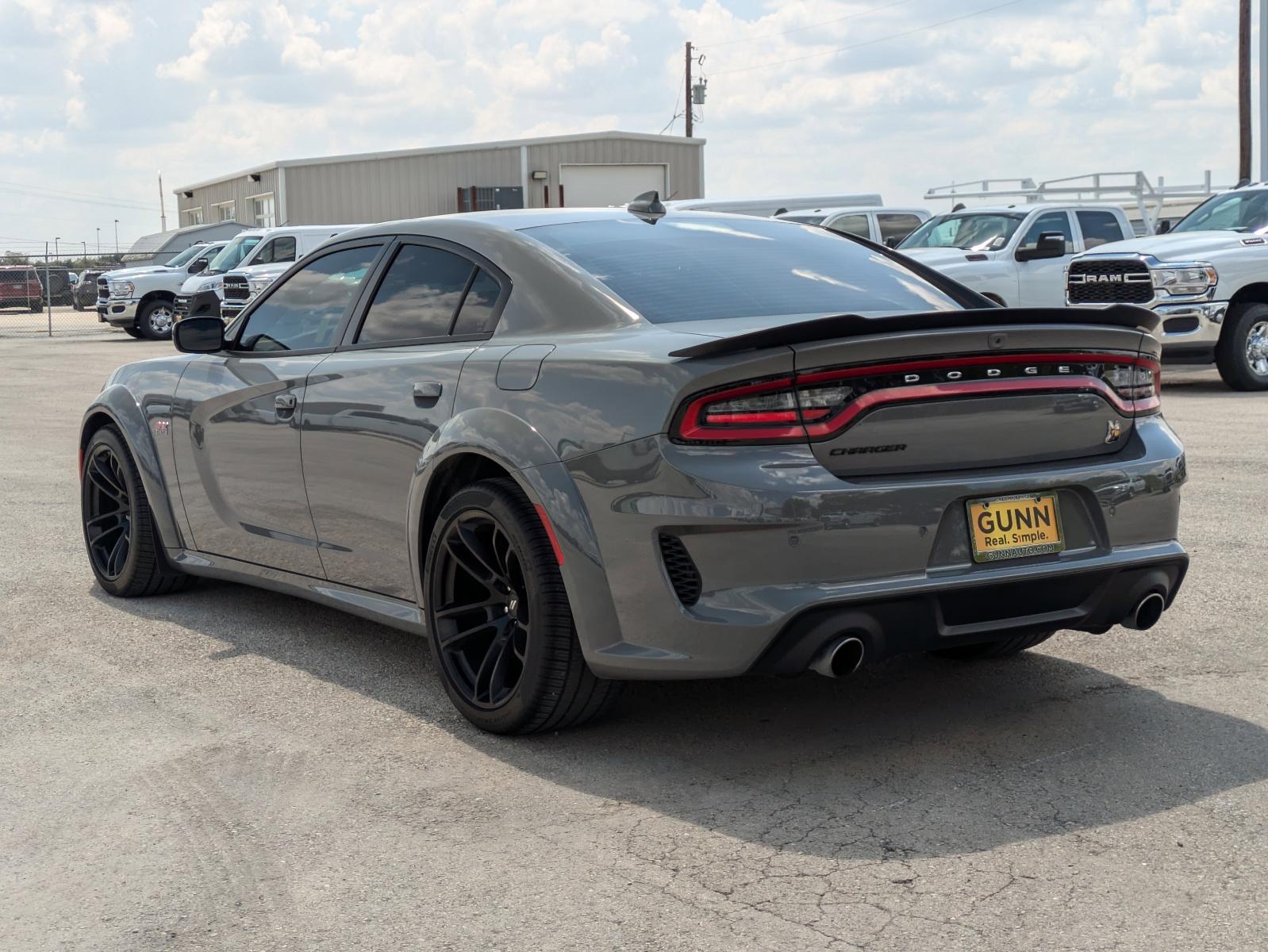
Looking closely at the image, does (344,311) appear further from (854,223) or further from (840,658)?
(854,223)

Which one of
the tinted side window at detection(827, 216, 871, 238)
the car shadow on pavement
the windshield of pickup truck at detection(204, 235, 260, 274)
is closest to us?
the car shadow on pavement

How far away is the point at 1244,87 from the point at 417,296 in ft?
109

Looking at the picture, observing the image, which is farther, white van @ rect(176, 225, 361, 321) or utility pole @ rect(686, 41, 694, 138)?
utility pole @ rect(686, 41, 694, 138)

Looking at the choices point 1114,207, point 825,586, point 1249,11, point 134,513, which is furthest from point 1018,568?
point 1249,11

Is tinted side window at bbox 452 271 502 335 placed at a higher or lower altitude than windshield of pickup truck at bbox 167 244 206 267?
lower

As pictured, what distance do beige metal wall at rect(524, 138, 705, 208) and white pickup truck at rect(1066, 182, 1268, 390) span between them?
115 ft

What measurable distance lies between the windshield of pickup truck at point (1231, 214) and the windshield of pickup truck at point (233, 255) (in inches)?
698

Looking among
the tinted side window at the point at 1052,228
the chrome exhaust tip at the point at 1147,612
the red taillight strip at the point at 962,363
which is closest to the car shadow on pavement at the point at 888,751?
the chrome exhaust tip at the point at 1147,612

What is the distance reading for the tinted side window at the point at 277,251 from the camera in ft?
88.8

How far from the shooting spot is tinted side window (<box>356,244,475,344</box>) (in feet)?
16.6

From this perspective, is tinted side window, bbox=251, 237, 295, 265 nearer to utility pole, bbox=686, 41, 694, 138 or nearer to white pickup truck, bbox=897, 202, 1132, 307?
white pickup truck, bbox=897, 202, 1132, 307

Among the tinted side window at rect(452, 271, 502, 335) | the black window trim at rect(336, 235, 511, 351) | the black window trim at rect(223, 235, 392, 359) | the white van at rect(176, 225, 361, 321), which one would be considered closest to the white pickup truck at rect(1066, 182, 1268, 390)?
the black window trim at rect(223, 235, 392, 359)

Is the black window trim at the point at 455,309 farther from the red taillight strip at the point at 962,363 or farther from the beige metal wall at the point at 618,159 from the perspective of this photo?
the beige metal wall at the point at 618,159

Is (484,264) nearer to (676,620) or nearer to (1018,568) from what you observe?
(676,620)
